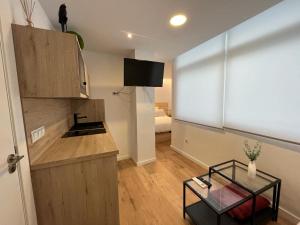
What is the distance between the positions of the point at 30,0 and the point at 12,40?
22.6 inches

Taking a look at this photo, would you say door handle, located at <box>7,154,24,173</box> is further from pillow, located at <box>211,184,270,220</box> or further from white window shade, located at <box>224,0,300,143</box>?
white window shade, located at <box>224,0,300,143</box>

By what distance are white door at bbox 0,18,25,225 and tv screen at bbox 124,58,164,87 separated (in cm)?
169

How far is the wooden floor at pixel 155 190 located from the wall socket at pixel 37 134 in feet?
4.29

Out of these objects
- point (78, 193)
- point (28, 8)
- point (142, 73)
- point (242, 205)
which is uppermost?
point (28, 8)

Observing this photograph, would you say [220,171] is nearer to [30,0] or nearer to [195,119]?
[195,119]

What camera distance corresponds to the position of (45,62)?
40.1 inches

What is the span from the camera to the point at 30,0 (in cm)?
117

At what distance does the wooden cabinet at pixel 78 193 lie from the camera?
3.51 ft

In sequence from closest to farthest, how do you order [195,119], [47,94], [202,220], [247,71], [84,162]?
[47,94]
[84,162]
[202,220]
[247,71]
[195,119]

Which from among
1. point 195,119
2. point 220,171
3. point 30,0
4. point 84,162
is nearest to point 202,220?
point 220,171

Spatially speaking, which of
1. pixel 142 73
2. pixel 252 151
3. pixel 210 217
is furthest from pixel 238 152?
pixel 142 73

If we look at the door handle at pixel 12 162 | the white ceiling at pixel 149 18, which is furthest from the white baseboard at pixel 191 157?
the door handle at pixel 12 162

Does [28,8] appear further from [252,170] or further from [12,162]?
[252,170]

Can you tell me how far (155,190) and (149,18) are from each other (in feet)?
7.93
